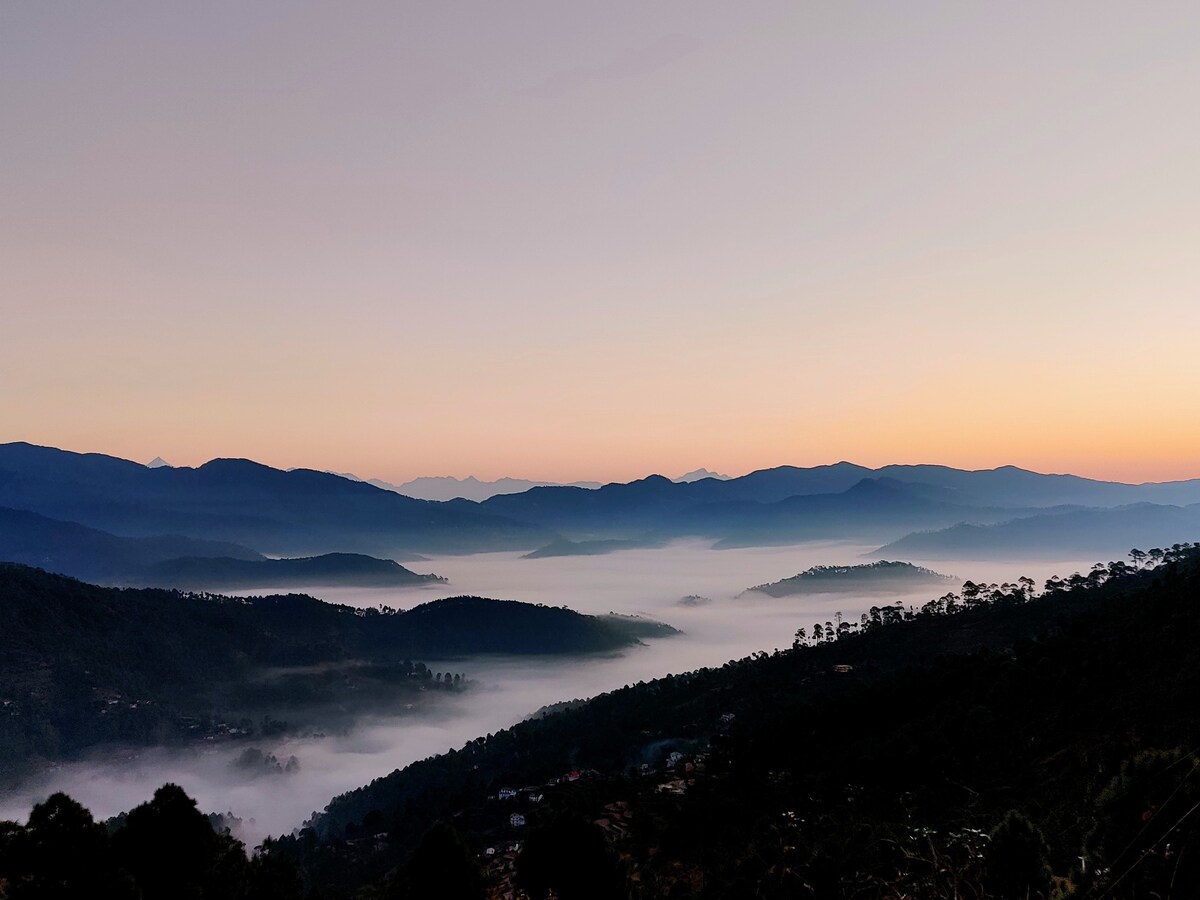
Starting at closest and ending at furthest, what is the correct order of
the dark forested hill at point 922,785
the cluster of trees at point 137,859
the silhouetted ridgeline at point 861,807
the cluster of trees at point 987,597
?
the dark forested hill at point 922,785 < the silhouetted ridgeline at point 861,807 < the cluster of trees at point 137,859 < the cluster of trees at point 987,597

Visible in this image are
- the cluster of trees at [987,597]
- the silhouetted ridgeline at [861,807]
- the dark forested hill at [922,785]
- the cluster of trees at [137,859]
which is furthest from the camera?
the cluster of trees at [987,597]

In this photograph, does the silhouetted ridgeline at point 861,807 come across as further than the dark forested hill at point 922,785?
Yes

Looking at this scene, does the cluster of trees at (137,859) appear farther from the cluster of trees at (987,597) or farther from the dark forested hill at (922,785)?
the cluster of trees at (987,597)

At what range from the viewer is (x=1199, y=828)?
32.6 ft

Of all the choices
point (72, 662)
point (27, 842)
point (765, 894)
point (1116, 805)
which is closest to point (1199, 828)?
point (1116, 805)

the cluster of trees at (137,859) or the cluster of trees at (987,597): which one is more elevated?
the cluster of trees at (137,859)

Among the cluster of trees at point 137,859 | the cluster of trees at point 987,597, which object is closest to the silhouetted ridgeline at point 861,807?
the cluster of trees at point 137,859

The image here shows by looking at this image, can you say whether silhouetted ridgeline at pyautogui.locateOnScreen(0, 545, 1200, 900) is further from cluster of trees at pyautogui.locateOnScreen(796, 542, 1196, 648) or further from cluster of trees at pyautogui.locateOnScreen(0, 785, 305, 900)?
cluster of trees at pyautogui.locateOnScreen(796, 542, 1196, 648)

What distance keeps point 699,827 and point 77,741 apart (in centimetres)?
20141

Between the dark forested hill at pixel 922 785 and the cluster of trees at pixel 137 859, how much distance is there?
10206 mm

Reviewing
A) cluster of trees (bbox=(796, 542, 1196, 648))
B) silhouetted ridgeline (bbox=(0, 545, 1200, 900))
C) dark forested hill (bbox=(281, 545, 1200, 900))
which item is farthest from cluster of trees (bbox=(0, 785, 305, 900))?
cluster of trees (bbox=(796, 542, 1196, 648))

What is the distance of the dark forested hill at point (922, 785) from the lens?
12586mm

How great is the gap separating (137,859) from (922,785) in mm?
31268

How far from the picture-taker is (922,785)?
33.4m
